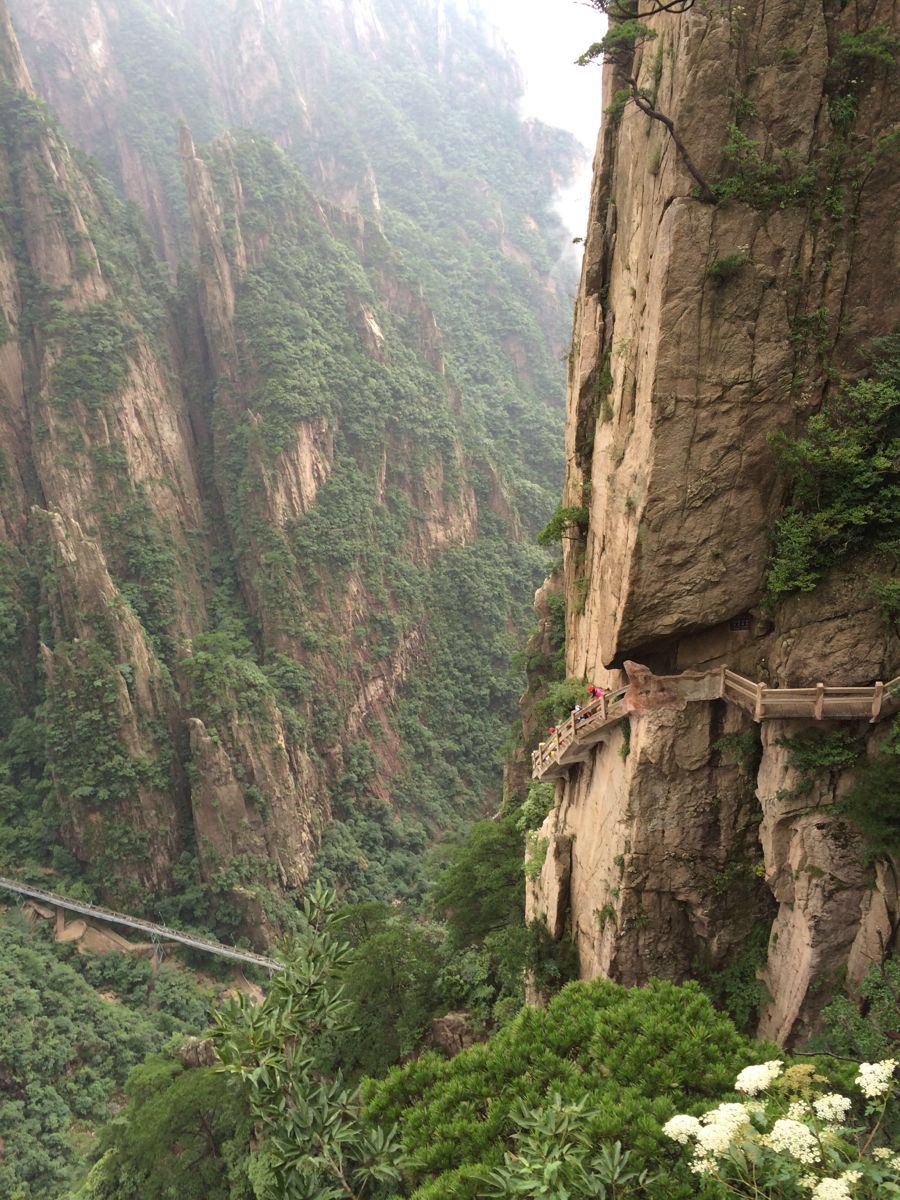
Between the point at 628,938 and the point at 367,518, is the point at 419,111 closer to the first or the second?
the point at 367,518

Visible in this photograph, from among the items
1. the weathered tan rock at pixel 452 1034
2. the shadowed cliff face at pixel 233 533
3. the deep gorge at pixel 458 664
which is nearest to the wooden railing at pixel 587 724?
the deep gorge at pixel 458 664

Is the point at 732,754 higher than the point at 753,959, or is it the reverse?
the point at 732,754

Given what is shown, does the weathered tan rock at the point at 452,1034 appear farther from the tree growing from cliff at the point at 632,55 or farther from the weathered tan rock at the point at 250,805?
the weathered tan rock at the point at 250,805

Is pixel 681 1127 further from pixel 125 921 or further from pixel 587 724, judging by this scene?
pixel 125 921

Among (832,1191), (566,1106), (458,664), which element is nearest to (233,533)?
(458,664)

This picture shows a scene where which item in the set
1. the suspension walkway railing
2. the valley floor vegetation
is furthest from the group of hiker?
the suspension walkway railing

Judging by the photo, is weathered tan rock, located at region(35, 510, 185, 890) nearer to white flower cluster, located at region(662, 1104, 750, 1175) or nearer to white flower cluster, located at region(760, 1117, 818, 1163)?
white flower cluster, located at region(662, 1104, 750, 1175)

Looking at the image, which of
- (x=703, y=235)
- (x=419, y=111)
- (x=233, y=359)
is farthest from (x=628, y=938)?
(x=419, y=111)
